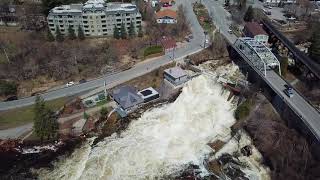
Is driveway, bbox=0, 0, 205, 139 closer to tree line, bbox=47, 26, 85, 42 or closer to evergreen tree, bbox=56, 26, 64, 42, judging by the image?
tree line, bbox=47, 26, 85, 42

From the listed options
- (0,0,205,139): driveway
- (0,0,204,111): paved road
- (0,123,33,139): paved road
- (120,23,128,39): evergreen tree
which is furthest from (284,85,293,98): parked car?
(0,123,33,139): paved road

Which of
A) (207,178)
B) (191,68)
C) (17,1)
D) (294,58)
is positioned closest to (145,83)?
(191,68)

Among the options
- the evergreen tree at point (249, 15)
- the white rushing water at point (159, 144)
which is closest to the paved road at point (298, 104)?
the white rushing water at point (159, 144)

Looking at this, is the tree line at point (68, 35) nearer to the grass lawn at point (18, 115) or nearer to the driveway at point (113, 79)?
the driveway at point (113, 79)

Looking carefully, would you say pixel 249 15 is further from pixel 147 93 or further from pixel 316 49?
pixel 147 93

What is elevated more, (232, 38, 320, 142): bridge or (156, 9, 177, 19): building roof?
(156, 9, 177, 19): building roof

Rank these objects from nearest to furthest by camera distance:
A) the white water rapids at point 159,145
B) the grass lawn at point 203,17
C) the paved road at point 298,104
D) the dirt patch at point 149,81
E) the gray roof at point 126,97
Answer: the white water rapids at point 159,145
the paved road at point 298,104
the gray roof at point 126,97
the dirt patch at point 149,81
the grass lawn at point 203,17
